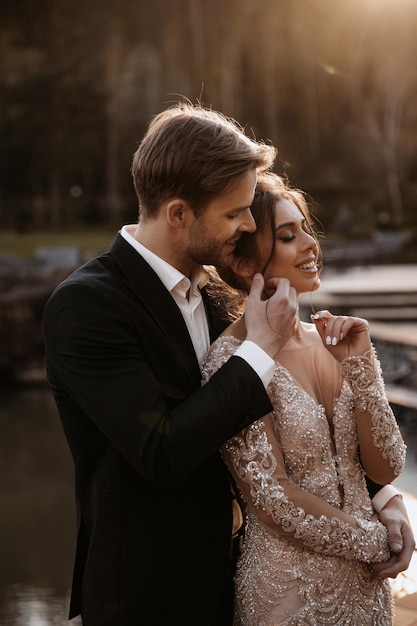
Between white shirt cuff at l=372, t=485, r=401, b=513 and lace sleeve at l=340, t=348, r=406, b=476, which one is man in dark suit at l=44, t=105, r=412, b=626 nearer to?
white shirt cuff at l=372, t=485, r=401, b=513

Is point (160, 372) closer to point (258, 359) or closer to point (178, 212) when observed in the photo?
point (258, 359)

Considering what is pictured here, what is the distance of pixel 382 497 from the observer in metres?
1.68

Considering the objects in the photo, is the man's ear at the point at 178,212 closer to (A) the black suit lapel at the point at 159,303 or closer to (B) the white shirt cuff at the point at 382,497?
(A) the black suit lapel at the point at 159,303

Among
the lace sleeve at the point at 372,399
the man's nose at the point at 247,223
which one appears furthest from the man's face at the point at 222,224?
the lace sleeve at the point at 372,399

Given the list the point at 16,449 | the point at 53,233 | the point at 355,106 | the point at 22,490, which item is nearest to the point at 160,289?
the point at 22,490

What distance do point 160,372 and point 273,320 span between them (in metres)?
0.24

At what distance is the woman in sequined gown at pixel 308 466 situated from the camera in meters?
1.52

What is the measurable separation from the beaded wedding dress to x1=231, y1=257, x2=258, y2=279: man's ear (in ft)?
0.63

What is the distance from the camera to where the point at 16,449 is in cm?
822

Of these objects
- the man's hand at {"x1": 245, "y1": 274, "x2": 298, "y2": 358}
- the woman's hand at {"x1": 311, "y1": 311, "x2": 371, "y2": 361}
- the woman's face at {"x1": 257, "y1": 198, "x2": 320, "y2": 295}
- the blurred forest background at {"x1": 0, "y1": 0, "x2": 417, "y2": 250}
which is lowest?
the blurred forest background at {"x1": 0, "y1": 0, "x2": 417, "y2": 250}

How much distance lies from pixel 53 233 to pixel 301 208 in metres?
13.9

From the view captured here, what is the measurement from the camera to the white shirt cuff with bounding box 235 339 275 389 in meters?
1.42

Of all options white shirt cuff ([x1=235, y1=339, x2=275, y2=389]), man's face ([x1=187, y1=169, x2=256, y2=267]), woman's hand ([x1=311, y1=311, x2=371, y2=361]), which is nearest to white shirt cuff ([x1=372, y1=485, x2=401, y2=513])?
woman's hand ([x1=311, y1=311, x2=371, y2=361])

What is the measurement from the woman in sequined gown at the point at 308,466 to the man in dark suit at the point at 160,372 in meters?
0.08
